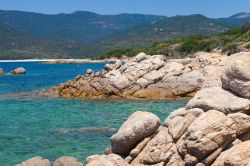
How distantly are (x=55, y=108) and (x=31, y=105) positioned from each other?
4.05 metres

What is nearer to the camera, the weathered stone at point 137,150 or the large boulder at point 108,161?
the large boulder at point 108,161

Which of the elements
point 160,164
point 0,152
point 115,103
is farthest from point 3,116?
point 160,164

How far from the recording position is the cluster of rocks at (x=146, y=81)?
200 feet

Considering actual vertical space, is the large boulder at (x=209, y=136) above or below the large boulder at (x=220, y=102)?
below

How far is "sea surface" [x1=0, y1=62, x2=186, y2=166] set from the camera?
32.3m

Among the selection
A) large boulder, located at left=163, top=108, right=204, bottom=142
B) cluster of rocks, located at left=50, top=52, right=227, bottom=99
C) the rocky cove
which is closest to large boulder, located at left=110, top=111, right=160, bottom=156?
the rocky cove

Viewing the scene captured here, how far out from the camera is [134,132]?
80.7ft

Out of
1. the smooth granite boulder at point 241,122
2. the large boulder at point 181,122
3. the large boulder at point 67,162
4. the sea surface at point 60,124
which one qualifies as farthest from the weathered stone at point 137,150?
the sea surface at point 60,124

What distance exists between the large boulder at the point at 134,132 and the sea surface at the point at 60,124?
5.07 meters

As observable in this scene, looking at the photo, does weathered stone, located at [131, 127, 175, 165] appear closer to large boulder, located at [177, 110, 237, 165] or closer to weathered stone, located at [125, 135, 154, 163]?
weathered stone, located at [125, 135, 154, 163]

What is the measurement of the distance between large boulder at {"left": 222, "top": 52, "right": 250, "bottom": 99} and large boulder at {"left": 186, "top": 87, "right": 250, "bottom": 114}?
1.31 feet

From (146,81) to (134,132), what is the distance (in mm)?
37171

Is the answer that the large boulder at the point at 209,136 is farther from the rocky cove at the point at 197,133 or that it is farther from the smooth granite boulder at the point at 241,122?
the smooth granite boulder at the point at 241,122

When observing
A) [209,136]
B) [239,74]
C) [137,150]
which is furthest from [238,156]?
[137,150]
